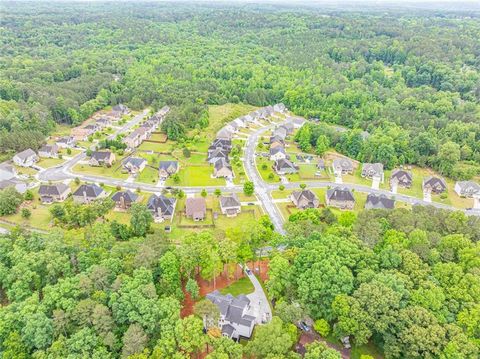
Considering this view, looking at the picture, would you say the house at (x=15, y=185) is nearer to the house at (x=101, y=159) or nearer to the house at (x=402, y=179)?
the house at (x=101, y=159)

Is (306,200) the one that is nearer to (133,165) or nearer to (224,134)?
(133,165)

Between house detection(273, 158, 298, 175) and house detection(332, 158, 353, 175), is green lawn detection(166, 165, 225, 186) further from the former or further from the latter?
house detection(332, 158, 353, 175)

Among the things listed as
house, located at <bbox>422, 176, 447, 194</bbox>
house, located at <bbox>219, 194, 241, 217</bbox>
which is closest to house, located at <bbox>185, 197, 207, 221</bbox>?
house, located at <bbox>219, 194, 241, 217</bbox>

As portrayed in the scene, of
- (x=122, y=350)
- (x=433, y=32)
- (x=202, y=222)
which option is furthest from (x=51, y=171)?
(x=433, y=32)

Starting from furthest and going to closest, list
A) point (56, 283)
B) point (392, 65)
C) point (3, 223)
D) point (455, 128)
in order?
point (392, 65) < point (455, 128) < point (3, 223) < point (56, 283)

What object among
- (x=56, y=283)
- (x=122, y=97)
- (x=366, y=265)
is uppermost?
(x=366, y=265)

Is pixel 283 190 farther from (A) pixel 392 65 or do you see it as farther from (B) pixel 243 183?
(A) pixel 392 65

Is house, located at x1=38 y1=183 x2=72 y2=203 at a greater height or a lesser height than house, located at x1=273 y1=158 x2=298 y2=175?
greater

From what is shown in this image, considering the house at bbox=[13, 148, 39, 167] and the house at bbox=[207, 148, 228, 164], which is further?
the house at bbox=[207, 148, 228, 164]
